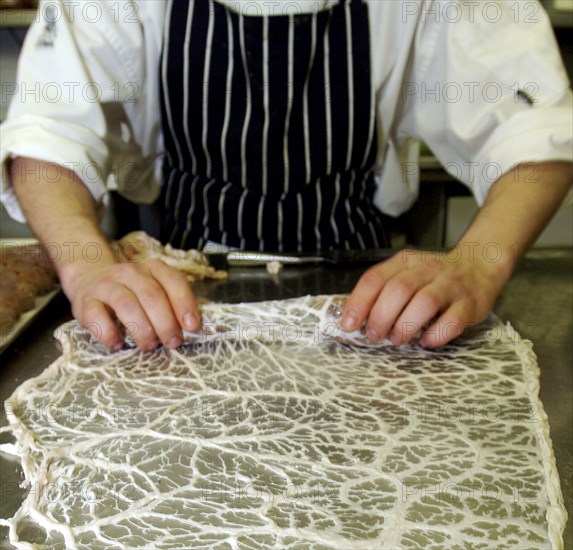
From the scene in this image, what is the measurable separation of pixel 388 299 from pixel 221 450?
0.86 ft

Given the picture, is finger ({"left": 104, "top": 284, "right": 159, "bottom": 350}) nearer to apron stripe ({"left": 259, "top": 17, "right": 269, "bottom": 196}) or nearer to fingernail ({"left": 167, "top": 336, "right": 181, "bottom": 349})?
fingernail ({"left": 167, "top": 336, "right": 181, "bottom": 349})

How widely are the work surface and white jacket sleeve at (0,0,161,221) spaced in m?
0.22

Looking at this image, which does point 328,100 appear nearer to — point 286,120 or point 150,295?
point 286,120

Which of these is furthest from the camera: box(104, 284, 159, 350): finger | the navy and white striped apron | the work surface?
the navy and white striped apron

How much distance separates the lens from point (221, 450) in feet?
1.71

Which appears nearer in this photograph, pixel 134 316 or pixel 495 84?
pixel 134 316

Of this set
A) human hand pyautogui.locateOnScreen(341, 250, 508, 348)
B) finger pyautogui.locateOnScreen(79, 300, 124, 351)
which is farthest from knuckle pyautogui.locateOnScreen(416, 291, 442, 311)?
finger pyautogui.locateOnScreen(79, 300, 124, 351)

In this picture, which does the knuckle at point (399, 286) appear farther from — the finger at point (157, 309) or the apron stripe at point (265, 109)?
the apron stripe at point (265, 109)

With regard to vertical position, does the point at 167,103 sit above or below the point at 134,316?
above

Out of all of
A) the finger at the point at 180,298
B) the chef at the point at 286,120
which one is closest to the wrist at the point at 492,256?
the chef at the point at 286,120

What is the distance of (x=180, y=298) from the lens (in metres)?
0.69

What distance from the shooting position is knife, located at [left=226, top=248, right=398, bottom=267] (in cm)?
90

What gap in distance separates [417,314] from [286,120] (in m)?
0.44

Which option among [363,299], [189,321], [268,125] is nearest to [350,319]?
[363,299]
